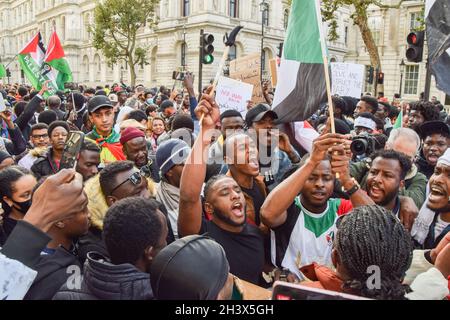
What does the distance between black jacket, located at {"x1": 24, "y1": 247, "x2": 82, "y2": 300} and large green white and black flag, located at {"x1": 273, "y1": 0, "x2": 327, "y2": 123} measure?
6.43ft

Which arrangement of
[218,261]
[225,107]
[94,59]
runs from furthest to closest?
[94,59]
[225,107]
[218,261]

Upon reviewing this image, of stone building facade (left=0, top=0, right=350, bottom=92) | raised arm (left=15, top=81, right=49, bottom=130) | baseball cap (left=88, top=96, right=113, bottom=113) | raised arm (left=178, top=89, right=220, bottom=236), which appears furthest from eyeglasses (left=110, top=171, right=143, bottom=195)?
stone building facade (left=0, top=0, right=350, bottom=92)

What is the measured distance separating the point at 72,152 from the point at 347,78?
6.20 metres

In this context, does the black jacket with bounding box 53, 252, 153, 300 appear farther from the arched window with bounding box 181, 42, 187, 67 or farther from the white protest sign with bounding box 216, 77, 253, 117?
the arched window with bounding box 181, 42, 187, 67

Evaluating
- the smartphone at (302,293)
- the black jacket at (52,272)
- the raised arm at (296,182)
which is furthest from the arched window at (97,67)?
the smartphone at (302,293)

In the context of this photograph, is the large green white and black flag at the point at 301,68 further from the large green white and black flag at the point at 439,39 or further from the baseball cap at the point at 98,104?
the baseball cap at the point at 98,104

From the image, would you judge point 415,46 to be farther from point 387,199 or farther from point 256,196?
point 256,196

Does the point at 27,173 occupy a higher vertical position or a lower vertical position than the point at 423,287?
higher

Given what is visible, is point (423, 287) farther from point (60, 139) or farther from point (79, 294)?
point (60, 139)

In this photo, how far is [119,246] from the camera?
1.88m

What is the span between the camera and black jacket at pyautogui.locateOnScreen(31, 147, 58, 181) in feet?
14.1
